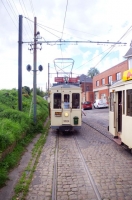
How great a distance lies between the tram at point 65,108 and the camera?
1253 cm

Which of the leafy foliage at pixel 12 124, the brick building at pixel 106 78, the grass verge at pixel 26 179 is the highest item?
the brick building at pixel 106 78

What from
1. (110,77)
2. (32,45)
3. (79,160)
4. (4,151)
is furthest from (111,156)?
(110,77)

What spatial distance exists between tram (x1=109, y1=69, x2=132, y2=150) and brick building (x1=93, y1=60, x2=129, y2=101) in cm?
2546

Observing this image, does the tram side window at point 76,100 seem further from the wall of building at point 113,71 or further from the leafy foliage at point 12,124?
the wall of building at point 113,71

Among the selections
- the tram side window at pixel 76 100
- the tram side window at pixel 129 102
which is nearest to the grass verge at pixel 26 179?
the tram side window at pixel 129 102

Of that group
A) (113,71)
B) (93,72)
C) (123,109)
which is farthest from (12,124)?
(93,72)

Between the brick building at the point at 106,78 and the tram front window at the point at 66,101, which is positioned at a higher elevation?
the brick building at the point at 106,78

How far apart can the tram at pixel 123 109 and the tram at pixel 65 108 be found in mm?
2980

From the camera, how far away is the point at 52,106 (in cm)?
1267

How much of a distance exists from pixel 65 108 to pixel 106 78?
118 ft

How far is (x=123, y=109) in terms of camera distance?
26.6 ft

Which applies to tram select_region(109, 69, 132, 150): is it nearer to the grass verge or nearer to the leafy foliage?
the grass verge

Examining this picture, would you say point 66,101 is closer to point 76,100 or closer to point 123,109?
point 76,100

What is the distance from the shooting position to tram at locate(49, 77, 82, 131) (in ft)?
41.1
